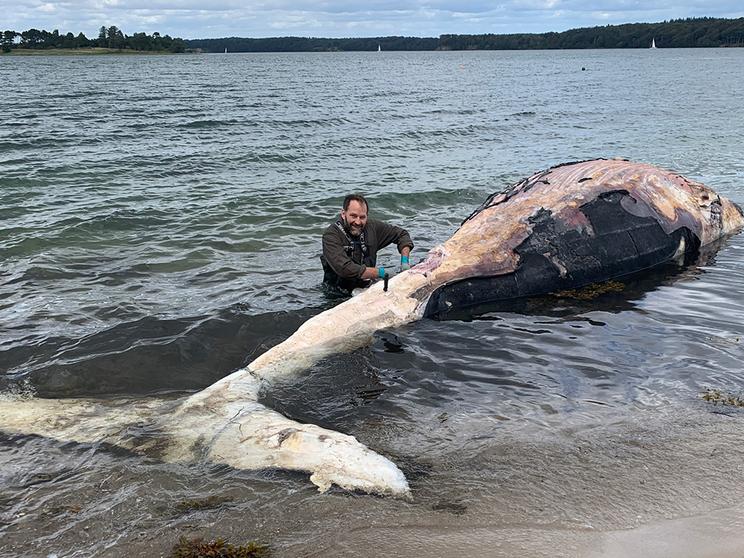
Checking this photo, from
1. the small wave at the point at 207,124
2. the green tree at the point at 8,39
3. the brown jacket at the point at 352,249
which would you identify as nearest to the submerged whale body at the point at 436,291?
the brown jacket at the point at 352,249

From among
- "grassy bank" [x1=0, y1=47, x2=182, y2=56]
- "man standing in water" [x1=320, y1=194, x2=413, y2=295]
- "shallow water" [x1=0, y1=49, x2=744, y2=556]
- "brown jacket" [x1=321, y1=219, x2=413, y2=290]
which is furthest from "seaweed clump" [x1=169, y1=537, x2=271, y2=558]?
"grassy bank" [x1=0, y1=47, x2=182, y2=56]

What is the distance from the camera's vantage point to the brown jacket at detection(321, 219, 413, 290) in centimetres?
838

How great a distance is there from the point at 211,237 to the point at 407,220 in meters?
3.85

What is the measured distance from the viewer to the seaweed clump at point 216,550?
12.9 feet

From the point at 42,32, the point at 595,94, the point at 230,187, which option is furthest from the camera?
the point at 42,32

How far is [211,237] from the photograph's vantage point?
41.1ft

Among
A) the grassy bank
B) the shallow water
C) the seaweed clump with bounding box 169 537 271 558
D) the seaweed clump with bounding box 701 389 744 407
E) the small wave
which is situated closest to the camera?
the seaweed clump with bounding box 169 537 271 558

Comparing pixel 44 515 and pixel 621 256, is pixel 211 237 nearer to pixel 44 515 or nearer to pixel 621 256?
pixel 621 256

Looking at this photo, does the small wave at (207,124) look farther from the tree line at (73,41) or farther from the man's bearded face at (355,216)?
the tree line at (73,41)

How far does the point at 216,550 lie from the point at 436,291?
4553mm

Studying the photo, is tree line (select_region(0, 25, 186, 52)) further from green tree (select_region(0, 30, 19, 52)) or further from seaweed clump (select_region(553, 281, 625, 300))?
seaweed clump (select_region(553, 281, 625, 300))

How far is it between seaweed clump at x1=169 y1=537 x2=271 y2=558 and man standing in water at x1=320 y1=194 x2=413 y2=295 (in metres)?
4.26

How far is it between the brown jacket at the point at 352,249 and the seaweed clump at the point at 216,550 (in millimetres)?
4516

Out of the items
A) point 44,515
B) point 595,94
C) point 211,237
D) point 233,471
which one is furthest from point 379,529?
point 595,94
